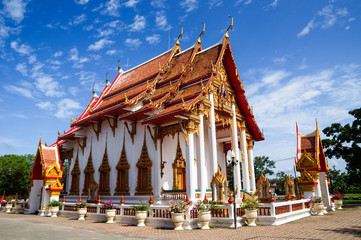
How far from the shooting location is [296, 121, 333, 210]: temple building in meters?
13.7

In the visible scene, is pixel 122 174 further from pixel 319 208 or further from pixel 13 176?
pixel 13 176

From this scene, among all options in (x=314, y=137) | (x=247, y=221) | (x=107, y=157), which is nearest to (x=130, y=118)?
(x=107, y=157)

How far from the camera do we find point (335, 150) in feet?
75.8

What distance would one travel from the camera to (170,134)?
13.9 metres

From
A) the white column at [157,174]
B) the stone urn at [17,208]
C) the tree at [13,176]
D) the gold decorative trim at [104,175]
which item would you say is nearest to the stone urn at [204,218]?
the white column at [157,174]

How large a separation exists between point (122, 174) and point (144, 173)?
1.90 metres

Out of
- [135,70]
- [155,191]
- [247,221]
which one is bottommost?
[247,221]

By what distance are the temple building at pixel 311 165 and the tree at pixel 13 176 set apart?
35112 millimetres

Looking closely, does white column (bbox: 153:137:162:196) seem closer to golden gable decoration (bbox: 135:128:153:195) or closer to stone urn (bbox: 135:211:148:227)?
golden gable decoration (bbox: 135:128:153:195)

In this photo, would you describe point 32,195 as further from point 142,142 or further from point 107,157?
point 142,142

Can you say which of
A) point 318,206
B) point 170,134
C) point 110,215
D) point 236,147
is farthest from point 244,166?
point 110,215

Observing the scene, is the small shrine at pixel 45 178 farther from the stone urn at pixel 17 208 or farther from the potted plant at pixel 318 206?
the potted plant at pixel 318 206

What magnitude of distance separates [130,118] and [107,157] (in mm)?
3225

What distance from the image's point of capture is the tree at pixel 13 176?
36594mm
